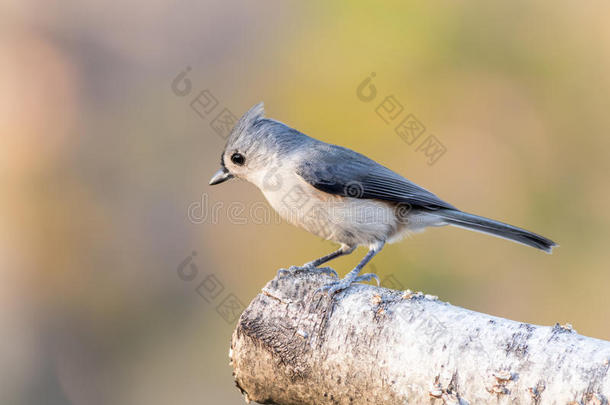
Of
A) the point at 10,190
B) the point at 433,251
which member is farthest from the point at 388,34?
the point at 10,190

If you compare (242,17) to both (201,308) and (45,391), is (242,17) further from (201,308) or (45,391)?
(45,391)

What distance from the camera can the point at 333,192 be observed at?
145 inches

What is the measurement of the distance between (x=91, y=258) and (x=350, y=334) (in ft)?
14.9

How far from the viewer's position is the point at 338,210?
366 centimetres

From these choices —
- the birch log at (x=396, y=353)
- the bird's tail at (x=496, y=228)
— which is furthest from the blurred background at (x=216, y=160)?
the birch log at (x=396, y=353)

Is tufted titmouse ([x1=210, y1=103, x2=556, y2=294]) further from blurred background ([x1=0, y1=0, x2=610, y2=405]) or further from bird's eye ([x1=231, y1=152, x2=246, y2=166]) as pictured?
blurred background ([x1=0, y1=0, x2=610, y2=405])

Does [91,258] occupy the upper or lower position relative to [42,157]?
lower

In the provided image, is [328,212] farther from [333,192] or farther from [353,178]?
[353,178]

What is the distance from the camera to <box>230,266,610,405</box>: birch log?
212 centimetres

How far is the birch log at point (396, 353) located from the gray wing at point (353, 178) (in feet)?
2.81

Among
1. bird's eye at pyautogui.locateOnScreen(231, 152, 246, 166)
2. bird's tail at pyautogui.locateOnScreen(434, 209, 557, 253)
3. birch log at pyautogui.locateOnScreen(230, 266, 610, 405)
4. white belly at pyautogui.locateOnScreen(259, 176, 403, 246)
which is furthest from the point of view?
bird's eye at pyautogui.locateOnScreen(231, 152, 246, 166)

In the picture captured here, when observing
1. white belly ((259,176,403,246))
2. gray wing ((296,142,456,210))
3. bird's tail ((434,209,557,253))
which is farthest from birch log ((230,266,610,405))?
bird's tail ((434,209,557,253))

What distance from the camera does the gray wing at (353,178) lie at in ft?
12.1

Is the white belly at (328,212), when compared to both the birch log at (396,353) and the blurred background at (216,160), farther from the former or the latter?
the blurred background at (216,160)
